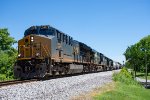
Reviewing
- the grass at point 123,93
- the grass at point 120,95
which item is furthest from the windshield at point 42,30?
the grass at point 120,95

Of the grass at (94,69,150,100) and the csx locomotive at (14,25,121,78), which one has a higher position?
the csx locomotive at (14,25,121,78)

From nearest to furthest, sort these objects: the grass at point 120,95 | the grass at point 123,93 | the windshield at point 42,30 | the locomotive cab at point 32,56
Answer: the grass at point 120,95 → the grass at point 123,93 → the locomotive cab at point 32,56 → the windshield at point 42,30

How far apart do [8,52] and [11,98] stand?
67711mm

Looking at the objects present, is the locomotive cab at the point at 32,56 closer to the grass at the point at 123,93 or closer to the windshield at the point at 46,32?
the windshield at the point at 46,32

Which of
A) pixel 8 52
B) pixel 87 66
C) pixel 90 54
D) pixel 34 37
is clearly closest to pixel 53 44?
pixel 34 37

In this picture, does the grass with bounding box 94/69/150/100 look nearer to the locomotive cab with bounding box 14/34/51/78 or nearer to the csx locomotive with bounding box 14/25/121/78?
the csx locomotive with bounding box 14/25/121/78

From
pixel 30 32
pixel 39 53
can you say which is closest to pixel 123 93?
pixel 39 53

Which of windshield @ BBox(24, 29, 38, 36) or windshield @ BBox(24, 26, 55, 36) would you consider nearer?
windshield @ BBox(24, 26, 55, 36)

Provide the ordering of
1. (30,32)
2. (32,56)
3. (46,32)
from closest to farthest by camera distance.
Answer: (32,56)
(46,32)
(30,32)

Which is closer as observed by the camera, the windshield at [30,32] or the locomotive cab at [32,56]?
the locomotive cab at [32,56]

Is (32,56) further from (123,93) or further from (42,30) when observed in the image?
(123,93)

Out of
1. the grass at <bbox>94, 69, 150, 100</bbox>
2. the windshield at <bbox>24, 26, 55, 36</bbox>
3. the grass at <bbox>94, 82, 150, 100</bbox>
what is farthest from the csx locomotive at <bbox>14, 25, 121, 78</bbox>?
the grass at <bbox>94, 82, 150, 100</bbox>

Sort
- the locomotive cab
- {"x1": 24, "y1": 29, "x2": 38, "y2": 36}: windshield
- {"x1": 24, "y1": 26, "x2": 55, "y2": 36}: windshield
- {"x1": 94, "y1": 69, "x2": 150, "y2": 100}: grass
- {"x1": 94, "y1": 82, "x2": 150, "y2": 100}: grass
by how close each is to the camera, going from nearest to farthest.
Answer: {"x1": 94, "y1": 82, "x2": 150, "y2": 100}: grass, {"x1": 94, "y1": 69, "x2": 150, "y2": 100}: grass, the locomotive cab, {"x1": 24, "y1": 26, "x2": 55, "y2": 36}: windshield, {"x1": 24, "y1": 29, "x2": 38, "y2": 36}: windshield

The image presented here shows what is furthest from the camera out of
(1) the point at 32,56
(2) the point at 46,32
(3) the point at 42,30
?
(3) the point at 42,30
